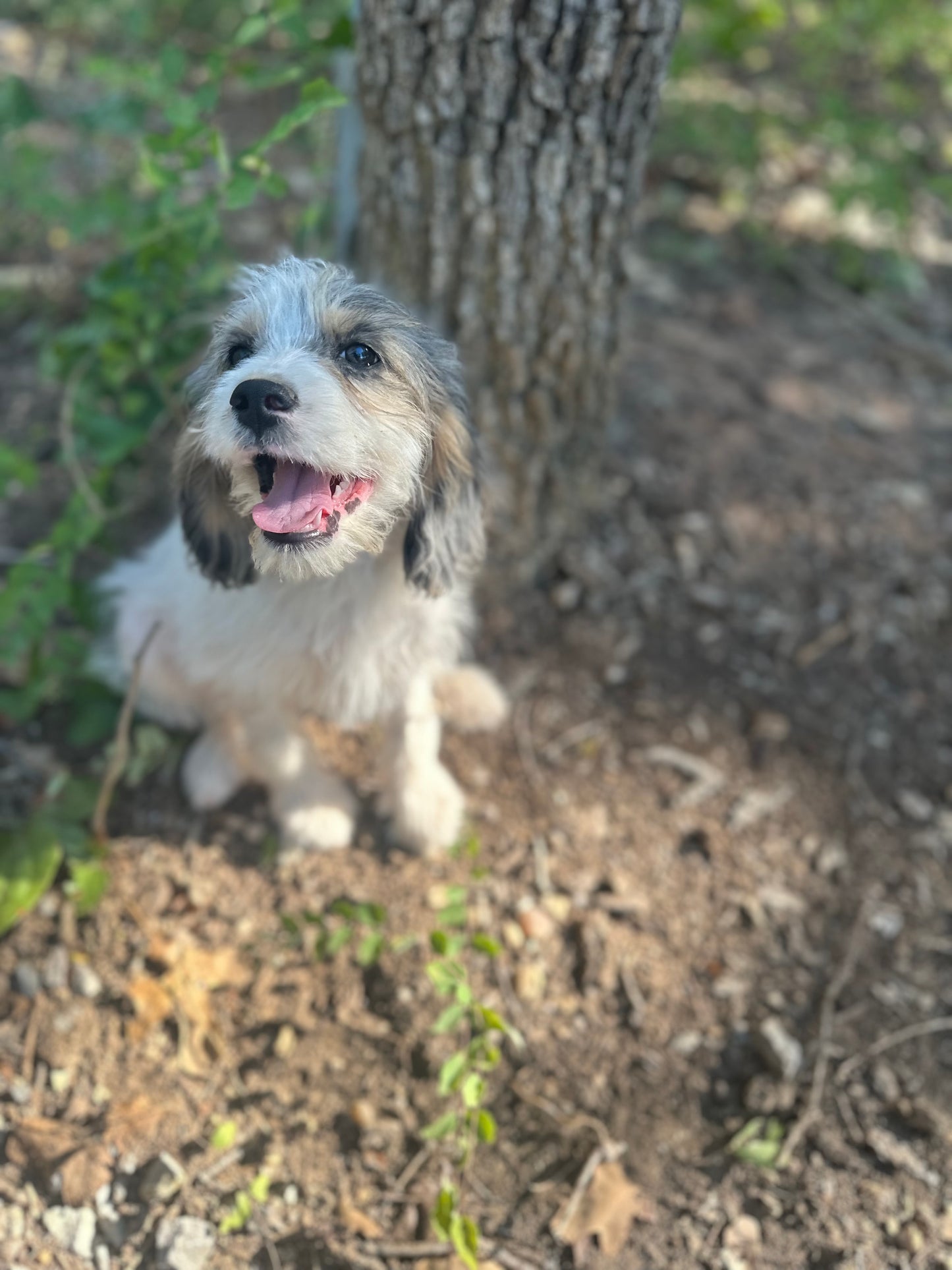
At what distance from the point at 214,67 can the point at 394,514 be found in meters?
1.59

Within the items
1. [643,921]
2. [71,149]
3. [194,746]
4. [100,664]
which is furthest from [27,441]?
[643,921]

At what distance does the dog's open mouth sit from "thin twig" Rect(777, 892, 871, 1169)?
1.99m

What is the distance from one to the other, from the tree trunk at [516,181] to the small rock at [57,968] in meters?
2.11

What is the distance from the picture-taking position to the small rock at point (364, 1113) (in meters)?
2.74

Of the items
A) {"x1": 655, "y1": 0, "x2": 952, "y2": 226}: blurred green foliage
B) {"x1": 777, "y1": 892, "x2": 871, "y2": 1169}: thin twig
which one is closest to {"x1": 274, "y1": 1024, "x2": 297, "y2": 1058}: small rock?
{"x1": 777, "y1": 892, "x2": 871, "y2": 1169}: thin twig

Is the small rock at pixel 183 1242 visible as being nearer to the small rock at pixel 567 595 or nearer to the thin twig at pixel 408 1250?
the thin twig at pixel 408 1250

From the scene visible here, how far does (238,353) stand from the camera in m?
2.44

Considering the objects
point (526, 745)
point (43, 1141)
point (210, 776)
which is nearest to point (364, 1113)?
point (43, 1141)

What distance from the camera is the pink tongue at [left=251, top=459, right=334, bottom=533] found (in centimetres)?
229

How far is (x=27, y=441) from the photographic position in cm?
412

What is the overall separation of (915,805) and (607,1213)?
5.52ft

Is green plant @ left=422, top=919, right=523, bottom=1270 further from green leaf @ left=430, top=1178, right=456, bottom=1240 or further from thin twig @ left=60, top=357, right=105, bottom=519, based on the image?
thin twig @ left=60, top=357, right=105, bottom=519

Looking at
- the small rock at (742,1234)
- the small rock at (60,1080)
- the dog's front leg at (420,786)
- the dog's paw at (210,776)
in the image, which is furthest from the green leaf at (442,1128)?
the dog's paw at (210,776)

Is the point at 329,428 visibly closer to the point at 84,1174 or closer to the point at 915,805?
the point at 84,1174
